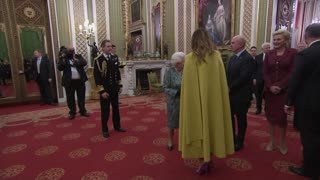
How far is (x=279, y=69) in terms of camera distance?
259 centimetres

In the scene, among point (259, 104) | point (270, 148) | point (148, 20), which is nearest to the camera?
point (270, 148)

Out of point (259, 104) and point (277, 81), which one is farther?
point (259, 104)

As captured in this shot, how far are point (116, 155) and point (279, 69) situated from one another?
226 cm

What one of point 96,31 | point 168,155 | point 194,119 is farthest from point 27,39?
point 194,119

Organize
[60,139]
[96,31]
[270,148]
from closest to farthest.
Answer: [270,148], [60,139], [96,31]

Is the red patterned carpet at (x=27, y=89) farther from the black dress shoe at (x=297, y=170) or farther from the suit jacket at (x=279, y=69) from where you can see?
the black dress shoe at (x=297, y=170)

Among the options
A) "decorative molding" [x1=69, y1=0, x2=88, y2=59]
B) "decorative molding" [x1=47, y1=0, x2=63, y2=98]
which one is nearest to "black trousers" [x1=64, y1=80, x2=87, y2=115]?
"decorative molding" [x1=47, y1=0, x2=63, y2=98]

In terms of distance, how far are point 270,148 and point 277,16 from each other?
149 inches

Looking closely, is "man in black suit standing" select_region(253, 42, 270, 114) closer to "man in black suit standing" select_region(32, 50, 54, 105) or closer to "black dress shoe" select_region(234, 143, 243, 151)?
"black dress shoe" select_region(234, 143, 243, 151)

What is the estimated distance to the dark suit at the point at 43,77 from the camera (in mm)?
5985

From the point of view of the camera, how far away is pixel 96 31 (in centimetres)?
665

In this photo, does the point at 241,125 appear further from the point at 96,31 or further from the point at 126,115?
the point at 96,31

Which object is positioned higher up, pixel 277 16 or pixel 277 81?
pixel 277 16

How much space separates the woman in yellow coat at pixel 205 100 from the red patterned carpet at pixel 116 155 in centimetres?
49
